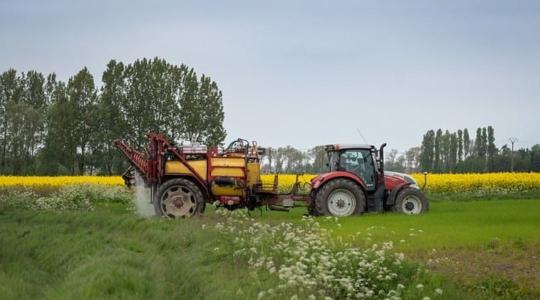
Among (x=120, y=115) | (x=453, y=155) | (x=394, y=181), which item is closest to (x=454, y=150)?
(x=453, y=155)

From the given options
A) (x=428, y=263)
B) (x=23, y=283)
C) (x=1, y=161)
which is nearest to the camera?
(x=428, y=263)

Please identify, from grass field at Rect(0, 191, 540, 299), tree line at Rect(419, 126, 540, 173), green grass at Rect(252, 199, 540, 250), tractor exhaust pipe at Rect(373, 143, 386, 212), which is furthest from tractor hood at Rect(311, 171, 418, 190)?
tree line at Rect(419, 126, 540, 173)

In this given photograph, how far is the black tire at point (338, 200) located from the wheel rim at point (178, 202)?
3.91m

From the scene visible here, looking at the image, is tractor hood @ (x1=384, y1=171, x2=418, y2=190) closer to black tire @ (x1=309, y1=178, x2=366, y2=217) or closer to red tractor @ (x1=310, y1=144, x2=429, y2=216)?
red tractor @ (x1=310, y1=144, x2=429, y2=216)

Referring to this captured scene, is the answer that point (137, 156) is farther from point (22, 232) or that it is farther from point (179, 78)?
point (179, 78)

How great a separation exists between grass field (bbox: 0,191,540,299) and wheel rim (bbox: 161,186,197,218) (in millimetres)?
1176

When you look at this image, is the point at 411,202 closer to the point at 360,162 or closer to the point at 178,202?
the point at 360,162

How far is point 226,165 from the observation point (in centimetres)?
1903

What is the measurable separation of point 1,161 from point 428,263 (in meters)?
64.1

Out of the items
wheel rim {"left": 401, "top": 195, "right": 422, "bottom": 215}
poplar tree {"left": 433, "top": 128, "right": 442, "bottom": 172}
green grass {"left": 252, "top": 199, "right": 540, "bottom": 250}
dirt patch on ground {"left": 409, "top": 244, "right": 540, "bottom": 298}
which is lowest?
dirt patch on ground {"left": 409, "top": 244, "right": 540, "bottom": 298}

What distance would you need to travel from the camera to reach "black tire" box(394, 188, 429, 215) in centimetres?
1984

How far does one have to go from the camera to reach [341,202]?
19500 millimetres

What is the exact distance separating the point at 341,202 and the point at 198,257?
903 centimetres

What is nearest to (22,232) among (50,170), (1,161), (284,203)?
(284,203)
